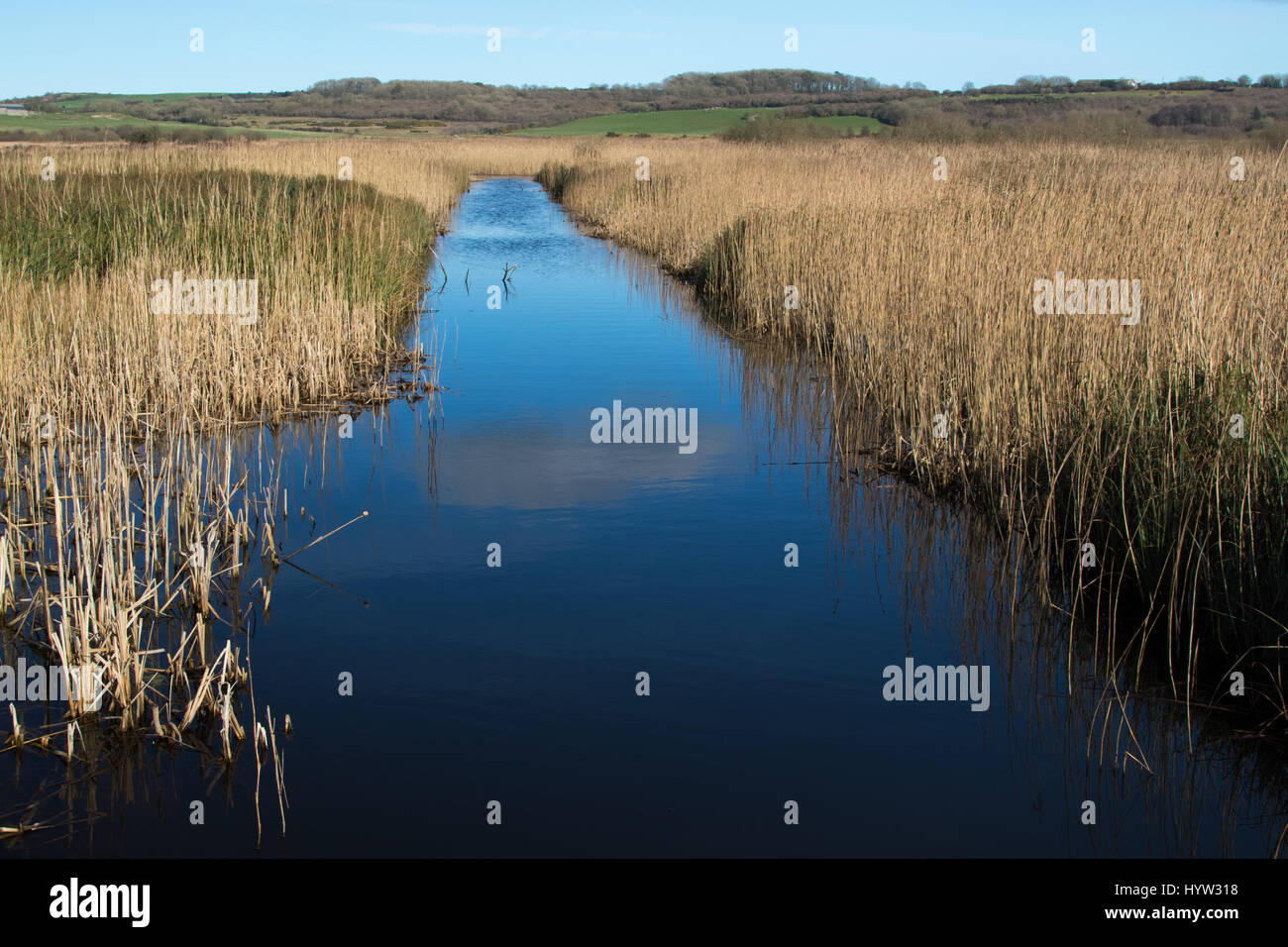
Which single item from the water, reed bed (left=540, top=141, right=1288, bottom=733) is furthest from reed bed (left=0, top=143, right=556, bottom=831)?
reed bed (left=540, top=141, right=1288, bottom=733)

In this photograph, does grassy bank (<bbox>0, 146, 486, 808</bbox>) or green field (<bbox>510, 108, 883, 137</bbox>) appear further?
green field (<bbox>510, 108, 883, 137</bbox>)

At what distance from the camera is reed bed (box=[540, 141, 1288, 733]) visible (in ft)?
13.9

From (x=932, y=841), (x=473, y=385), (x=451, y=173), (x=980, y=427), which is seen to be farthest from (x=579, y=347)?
(x=451, y=173)

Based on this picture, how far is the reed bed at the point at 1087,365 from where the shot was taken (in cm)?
424

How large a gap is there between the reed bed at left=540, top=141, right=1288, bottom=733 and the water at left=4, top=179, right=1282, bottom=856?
43cm

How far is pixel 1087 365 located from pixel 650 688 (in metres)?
3.30

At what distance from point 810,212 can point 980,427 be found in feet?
22.6

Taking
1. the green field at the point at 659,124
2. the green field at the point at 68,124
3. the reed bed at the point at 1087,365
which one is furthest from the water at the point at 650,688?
the green field at the point at 659,124

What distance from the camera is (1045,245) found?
7.96 metres

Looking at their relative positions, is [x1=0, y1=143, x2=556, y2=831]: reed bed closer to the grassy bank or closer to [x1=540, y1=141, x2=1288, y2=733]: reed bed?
the grassy bank

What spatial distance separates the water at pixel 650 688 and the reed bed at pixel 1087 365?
16.8 inches

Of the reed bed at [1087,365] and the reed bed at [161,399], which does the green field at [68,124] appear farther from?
the reed bed at [1087,365]

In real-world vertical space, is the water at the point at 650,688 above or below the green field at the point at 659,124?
below

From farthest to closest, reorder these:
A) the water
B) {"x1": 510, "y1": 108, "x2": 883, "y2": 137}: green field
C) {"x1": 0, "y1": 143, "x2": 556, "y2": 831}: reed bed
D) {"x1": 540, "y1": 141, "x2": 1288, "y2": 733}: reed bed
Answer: {"x1": 510, "y1": 108, "x2": 883, "y2": 137}: green field
{"x1": 540, "y1": 141, "x2": 1288, "y2": 733}: reed bed
{"x1": 0, "y1": 143, "x2": 556, "y2": 831}: reed bed
the water
